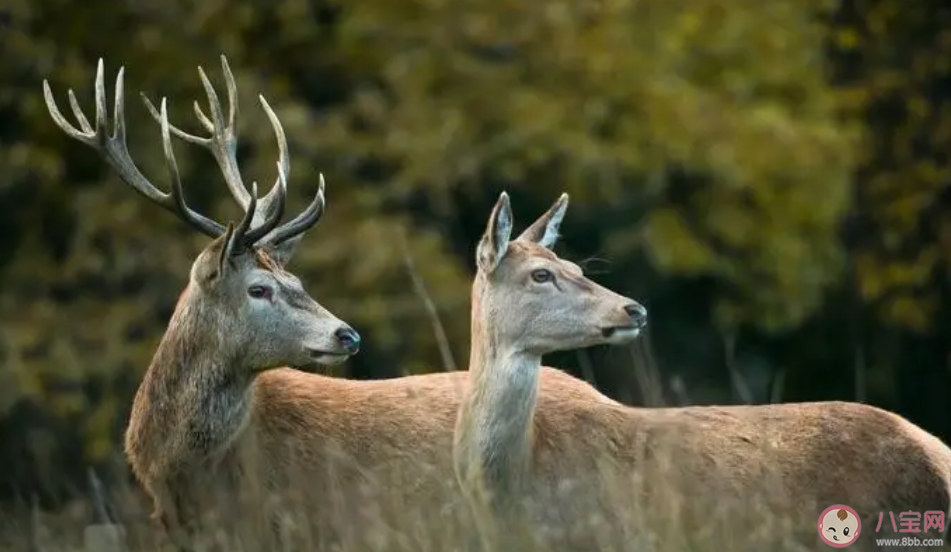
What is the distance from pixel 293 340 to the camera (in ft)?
28.6

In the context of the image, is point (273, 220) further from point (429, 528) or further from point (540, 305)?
point (429, 528)

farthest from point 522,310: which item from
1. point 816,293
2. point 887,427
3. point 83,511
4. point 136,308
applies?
point 816,293

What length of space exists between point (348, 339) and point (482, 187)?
10478mm

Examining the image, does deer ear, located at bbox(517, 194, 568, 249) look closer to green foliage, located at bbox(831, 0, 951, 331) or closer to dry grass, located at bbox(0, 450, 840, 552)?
dry grass, located at bbox(0, 450, 840, 552)

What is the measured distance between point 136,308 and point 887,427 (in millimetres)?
9422

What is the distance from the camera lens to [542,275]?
872 centimetres

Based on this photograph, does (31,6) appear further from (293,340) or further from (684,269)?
(293,340)

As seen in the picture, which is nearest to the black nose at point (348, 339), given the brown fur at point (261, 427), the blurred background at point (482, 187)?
the brown fur at point (261, 427)

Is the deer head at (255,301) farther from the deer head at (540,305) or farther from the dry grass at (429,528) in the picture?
the dry grass at (429,528)

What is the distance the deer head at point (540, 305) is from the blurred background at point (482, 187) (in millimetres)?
6083

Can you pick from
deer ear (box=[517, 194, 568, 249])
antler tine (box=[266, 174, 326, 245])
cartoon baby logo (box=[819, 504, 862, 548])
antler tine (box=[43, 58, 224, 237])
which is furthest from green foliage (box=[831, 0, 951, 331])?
cartoon baby logo (box=[819, 504, 862, 548])

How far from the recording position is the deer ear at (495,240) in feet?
28.3

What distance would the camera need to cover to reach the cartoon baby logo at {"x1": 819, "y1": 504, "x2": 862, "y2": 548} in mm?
6848

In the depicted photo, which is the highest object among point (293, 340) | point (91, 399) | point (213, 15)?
point (213, 15)
